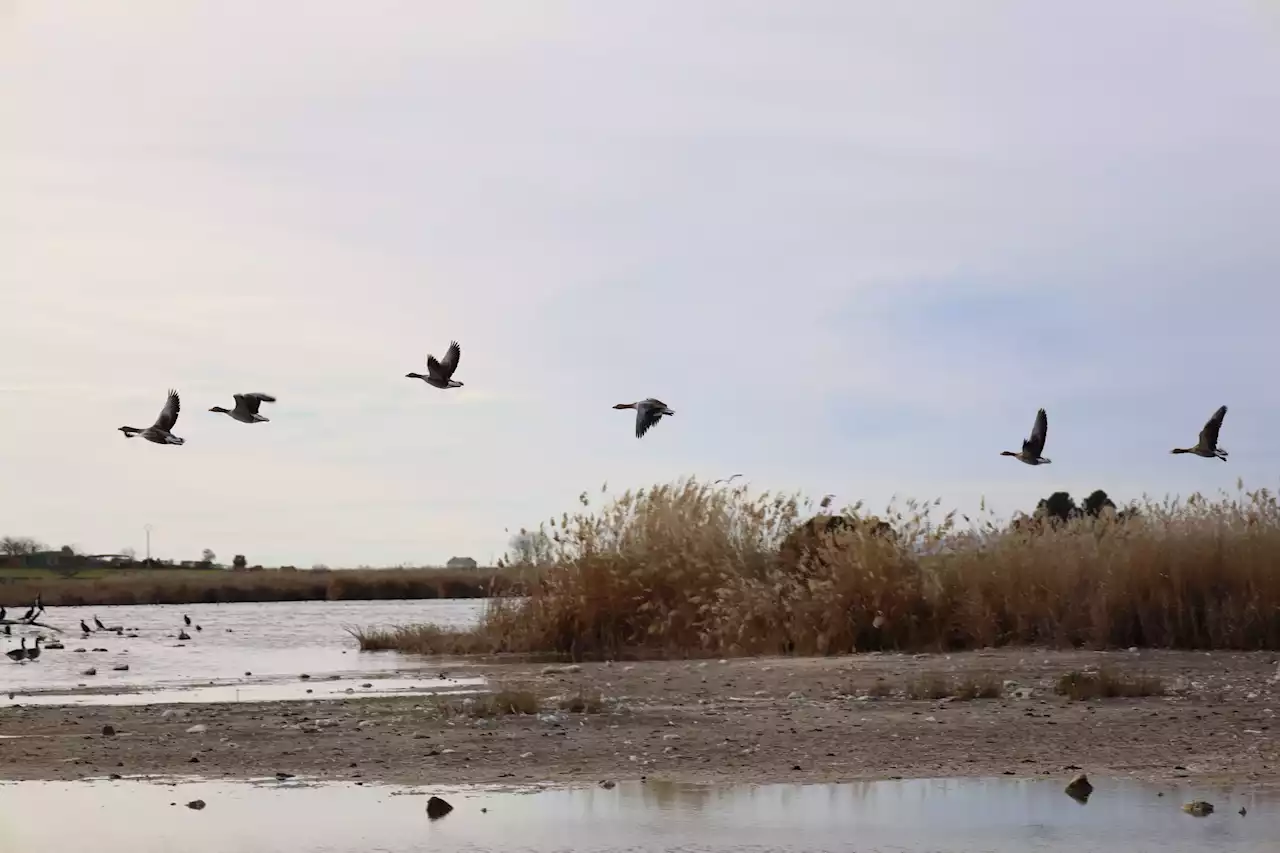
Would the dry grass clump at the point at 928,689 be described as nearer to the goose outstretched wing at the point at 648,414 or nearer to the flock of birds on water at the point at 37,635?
the goose outstretched wing at the point at 648,414

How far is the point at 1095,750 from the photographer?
11078mm

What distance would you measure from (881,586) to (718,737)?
9940 millimetres

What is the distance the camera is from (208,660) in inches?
1001

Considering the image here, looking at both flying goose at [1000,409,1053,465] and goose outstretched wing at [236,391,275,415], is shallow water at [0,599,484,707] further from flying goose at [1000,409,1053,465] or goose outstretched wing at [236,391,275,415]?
flying goose at [1000,409,1053,465]

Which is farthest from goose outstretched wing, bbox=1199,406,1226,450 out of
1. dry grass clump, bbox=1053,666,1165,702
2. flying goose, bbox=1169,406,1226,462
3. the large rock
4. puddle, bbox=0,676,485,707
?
the large rock

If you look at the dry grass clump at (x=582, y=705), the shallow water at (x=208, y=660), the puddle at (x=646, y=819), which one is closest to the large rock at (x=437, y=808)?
the puddle at (x=646, y=819)

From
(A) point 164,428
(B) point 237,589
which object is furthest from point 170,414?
(B) point 237,589

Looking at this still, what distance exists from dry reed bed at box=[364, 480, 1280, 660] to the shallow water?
2.81 meters

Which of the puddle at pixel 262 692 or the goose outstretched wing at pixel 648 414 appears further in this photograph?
the goose outstretched wing at pixel 648 414

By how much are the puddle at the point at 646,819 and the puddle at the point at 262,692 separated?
6714 mm

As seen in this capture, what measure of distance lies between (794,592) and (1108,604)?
4372 mm

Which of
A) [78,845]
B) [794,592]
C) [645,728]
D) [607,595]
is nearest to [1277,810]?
[645,728]

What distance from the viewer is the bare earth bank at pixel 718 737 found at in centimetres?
1046

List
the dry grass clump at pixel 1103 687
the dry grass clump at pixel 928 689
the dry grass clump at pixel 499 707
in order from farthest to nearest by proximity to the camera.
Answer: the dry grass clump at pixel 928 689 < the dry grass clump at pixel 1103 687 < the dry grass clump at pixel 499 707
